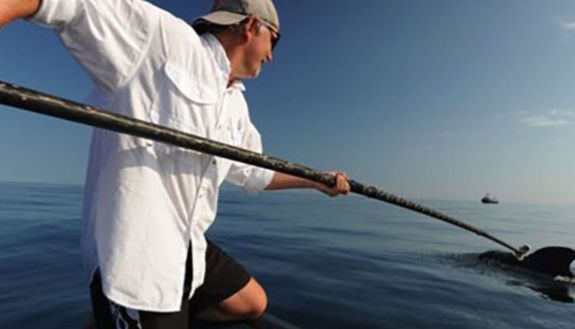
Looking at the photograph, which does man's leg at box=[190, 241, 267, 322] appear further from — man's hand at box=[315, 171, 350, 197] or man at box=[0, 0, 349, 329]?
man's hand at box=[315, 171, 350, 197]

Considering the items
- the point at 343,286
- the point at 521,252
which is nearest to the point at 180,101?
the point at 343,286

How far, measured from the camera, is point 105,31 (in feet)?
6.84

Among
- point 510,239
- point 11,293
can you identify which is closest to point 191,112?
point 11,293

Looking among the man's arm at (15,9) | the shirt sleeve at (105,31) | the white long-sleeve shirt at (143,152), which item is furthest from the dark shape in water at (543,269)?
the man's arm at (15,9)

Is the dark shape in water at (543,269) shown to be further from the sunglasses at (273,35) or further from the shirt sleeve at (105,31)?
the shirt sleeve at (105,31)

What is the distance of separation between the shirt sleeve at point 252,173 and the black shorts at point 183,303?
79 cm

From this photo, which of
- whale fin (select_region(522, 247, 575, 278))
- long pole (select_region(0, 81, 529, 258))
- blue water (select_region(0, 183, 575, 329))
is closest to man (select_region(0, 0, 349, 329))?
long pole (select_region(0, 81, 529, 258))

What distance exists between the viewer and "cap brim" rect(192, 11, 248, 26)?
2.84m

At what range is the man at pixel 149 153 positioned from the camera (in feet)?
7.12

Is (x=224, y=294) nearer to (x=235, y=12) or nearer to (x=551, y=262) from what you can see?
(x=235, y=12)

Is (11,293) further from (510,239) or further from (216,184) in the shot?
(510,239)

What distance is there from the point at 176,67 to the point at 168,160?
58 centimetres

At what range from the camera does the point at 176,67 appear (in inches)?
95.7

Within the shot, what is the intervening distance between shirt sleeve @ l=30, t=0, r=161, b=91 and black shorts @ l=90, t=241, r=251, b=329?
1.29 meters
